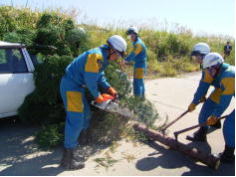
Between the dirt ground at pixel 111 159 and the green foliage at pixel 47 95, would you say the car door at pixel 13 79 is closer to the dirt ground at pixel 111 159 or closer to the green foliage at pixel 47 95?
the green foliage at pixel 47 95

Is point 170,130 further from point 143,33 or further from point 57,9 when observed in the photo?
point 143,33

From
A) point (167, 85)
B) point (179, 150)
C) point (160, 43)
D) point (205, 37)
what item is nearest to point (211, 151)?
point (179, 150)

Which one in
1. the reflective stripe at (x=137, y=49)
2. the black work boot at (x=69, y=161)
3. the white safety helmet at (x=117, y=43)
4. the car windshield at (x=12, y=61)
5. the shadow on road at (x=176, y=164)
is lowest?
the shadow on road at (x=176, y=164)

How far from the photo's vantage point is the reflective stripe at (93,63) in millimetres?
3830

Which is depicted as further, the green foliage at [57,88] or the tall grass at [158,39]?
the tall grass at [158,39]

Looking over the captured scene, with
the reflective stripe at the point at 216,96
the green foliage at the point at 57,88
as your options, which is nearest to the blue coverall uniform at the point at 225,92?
the reflective stripe at the point at 216,96

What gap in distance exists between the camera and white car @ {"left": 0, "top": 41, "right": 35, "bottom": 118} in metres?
4.95

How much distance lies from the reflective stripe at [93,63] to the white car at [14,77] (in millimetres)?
1683

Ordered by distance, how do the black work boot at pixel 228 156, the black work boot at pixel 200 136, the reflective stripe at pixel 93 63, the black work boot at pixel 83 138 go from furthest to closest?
the black work boot at pixel 200 136
the black work boot at pixel 83 138
the black work boot at pixel 228 156
the reflective stripe at pixel 93 63

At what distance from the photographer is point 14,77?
5035 mm

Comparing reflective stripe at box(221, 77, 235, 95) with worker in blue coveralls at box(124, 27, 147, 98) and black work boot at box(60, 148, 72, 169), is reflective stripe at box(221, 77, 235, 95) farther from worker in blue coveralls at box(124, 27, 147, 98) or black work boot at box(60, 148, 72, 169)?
worker in blue coveralls at box(124, 27, 147, 98)

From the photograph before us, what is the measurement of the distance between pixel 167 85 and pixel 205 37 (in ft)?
30.4

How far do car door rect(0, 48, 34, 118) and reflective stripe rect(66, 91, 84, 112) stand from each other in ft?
4.37

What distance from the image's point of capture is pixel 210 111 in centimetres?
518
